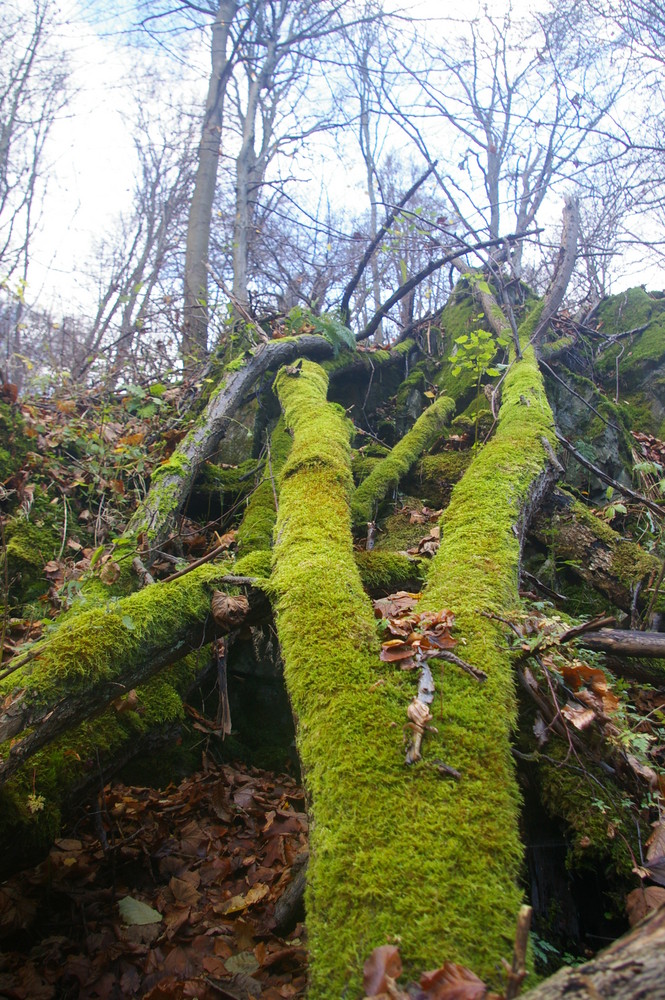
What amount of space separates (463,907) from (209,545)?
3464 mm

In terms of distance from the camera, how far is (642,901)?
1.76 m

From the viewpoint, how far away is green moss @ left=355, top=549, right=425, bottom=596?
10.5ft

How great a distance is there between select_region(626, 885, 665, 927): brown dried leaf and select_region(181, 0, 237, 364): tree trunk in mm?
8664

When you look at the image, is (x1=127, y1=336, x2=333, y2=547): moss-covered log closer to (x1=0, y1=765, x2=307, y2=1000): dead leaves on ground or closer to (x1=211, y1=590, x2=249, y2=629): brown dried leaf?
(x1=211, y1=590, x2=249, y2=629): brown dried leaf

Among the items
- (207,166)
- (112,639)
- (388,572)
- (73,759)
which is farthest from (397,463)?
(207,166)

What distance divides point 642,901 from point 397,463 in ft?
12.6

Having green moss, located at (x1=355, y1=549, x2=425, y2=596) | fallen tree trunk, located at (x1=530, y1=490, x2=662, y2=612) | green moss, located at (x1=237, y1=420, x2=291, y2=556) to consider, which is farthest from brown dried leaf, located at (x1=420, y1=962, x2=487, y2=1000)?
fallen tree trunk, located at (x1=530, y1=490, x2=662, y2=612)

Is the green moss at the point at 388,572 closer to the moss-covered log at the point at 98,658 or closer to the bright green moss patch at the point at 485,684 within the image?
the bright green moss patch at the point at 485,684

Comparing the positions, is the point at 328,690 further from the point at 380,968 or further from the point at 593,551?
the point at 593,551

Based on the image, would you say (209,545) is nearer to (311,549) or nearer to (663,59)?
(311,549)

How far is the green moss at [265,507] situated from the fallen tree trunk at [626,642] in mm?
2120

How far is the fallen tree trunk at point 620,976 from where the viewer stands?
0.91m

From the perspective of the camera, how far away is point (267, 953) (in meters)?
2.29

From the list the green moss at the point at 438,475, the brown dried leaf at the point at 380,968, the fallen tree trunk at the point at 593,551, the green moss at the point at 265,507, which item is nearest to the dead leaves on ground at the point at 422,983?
the brown dried leaf at the point at 380,968
